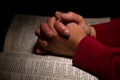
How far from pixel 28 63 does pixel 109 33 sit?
12.8 inches

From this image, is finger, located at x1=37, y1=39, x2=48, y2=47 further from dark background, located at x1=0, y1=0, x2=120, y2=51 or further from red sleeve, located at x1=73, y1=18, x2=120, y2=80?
dark background, located at x1=0, y1=0, x2=120, y2=51

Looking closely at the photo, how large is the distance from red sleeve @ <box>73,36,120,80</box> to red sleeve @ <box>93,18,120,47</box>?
0.42 feet

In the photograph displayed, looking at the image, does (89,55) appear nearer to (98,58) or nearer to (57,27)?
(98,58)

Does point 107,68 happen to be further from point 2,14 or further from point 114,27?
point 2,14

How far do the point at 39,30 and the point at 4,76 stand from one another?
7.8 inches

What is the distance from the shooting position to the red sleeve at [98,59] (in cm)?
63

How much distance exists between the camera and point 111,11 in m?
1.03

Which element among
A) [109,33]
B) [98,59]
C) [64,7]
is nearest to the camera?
[98,59]

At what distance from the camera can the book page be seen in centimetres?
69

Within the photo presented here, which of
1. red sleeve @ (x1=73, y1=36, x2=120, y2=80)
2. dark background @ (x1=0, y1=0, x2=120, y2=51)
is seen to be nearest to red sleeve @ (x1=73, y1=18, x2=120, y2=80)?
red sleeve @ (x1=73, y1=36, x2=120, y2=80)

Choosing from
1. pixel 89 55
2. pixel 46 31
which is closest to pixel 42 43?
pixel 46 31

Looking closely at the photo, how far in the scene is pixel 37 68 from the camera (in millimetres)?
712

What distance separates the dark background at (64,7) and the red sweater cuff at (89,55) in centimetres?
34

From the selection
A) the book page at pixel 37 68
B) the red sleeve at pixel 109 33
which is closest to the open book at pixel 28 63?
the book page at pixel 37 68
